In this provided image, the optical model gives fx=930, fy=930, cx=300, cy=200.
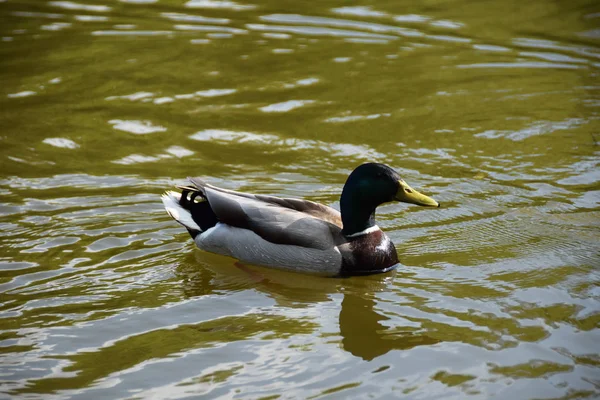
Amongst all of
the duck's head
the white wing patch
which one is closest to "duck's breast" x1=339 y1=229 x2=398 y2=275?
the duck's head

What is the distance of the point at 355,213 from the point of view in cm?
718

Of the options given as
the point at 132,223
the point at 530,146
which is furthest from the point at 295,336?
the point at 530,146

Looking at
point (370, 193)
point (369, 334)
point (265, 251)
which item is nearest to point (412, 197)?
point (370, 193)

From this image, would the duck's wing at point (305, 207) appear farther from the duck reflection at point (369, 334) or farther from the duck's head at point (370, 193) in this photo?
the duck reflection at point (369, 334)

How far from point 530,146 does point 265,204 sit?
12.0ft

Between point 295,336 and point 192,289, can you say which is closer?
point 295,336

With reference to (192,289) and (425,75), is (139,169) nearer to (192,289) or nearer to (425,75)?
(192,289)

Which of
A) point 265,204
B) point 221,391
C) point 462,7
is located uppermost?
point 462,7

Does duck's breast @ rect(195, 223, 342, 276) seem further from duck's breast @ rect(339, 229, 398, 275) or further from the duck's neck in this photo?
the duck's neck

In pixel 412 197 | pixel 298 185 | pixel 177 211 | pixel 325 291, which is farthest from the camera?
pixel 298 185

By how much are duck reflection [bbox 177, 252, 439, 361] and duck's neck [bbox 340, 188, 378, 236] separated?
1.27ft

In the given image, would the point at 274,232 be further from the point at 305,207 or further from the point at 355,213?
the point at 355,213

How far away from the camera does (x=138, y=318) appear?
6324 millimetres

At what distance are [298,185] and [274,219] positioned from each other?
1.70m
